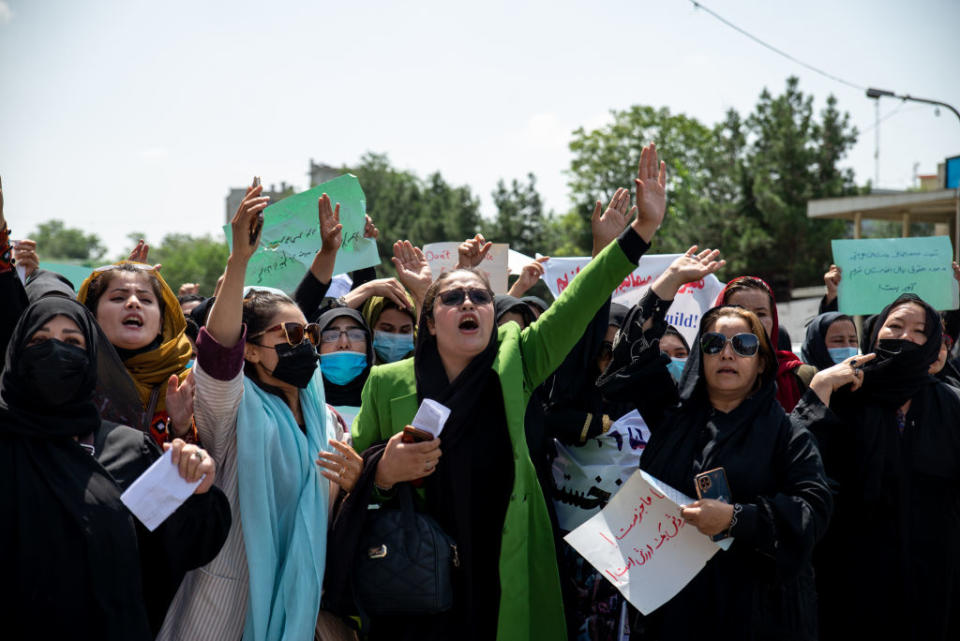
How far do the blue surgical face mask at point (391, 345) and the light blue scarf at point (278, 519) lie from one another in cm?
145

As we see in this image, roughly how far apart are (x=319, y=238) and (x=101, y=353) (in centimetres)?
229

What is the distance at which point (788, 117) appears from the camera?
122ft

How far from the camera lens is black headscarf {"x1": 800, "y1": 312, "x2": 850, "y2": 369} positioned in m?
4.85

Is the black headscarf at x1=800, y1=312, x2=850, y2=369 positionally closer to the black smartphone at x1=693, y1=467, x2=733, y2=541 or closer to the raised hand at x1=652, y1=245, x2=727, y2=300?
the raised hand at x1=652, y1=245, x2=727, y2=300

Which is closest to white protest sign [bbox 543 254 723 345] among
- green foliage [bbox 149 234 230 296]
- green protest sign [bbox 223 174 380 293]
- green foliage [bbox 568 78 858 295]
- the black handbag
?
green protest sign [bbox 223 174 380 293]

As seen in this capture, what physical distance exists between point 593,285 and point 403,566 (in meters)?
1.20

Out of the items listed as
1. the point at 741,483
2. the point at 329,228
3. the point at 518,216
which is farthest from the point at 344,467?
the point at 518,216

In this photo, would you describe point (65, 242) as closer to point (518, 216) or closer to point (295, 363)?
point (518, 216)

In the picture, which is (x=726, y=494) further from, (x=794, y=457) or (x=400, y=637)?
(x=400, y=637)

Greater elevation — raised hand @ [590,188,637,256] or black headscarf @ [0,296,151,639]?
raised hand @ [590,188,637,256]

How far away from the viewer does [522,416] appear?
119 inches

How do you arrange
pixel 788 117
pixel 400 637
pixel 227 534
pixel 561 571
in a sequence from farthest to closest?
pixel 788 117 → pixel 561 571 → pixel 400 637 → pixel 227 534

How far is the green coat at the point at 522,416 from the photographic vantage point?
9.64ft

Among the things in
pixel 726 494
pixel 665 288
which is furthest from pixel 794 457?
pixel 665 288
